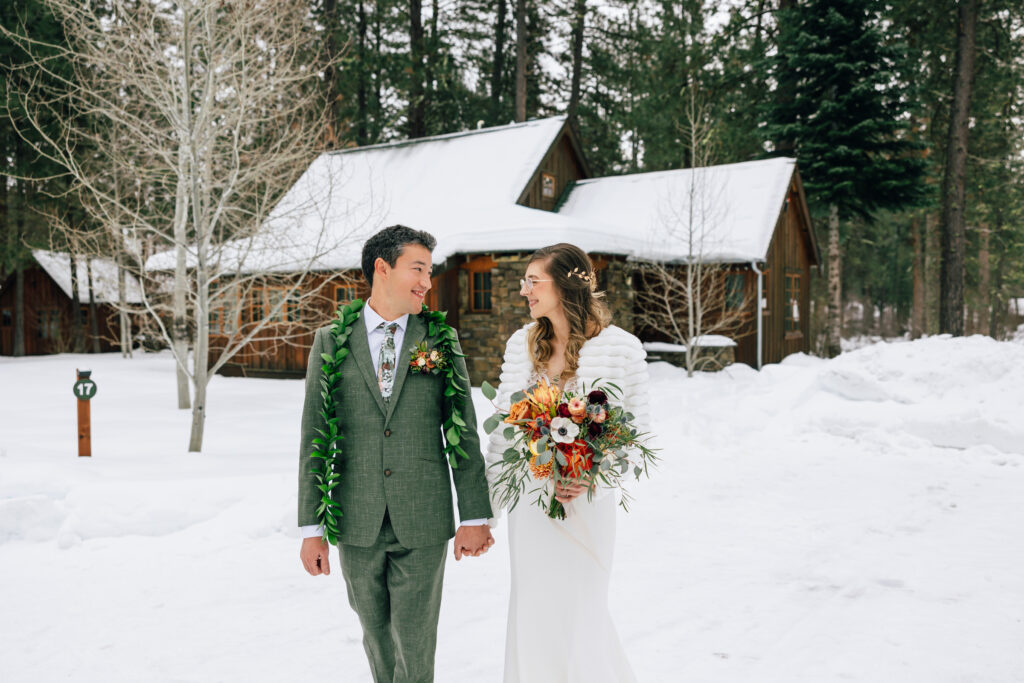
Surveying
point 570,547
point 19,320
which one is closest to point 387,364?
point 570,547

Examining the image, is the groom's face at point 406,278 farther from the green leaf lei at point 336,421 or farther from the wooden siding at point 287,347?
the wooden siding at point 287,347

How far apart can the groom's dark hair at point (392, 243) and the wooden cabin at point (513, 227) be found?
36.6 ft

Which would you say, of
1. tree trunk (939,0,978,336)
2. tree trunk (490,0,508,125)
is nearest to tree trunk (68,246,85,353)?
tree trunk (490,0,508,125)

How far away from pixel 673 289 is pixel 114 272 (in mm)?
22931

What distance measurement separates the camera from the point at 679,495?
7.13 m

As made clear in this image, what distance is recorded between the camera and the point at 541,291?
3055mm

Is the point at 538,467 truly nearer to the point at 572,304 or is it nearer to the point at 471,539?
the point at 471,539

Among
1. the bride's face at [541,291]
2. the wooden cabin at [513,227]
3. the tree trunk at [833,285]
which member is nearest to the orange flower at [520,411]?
the bride's face at [541,291]

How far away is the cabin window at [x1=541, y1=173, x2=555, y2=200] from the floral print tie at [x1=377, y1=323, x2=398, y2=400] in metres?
18.0

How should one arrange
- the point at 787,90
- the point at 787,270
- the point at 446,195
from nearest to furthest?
the point at 446,195
the point at 787,270
the point at 787,90

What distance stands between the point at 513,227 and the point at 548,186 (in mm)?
6398

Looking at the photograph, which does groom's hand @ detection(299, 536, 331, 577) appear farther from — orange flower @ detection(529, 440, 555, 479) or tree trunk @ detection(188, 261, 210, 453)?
tree trunk @ detection(188, 261, 210, 453)

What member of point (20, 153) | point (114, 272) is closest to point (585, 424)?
point (20, 153)

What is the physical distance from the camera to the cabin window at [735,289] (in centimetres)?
1814
